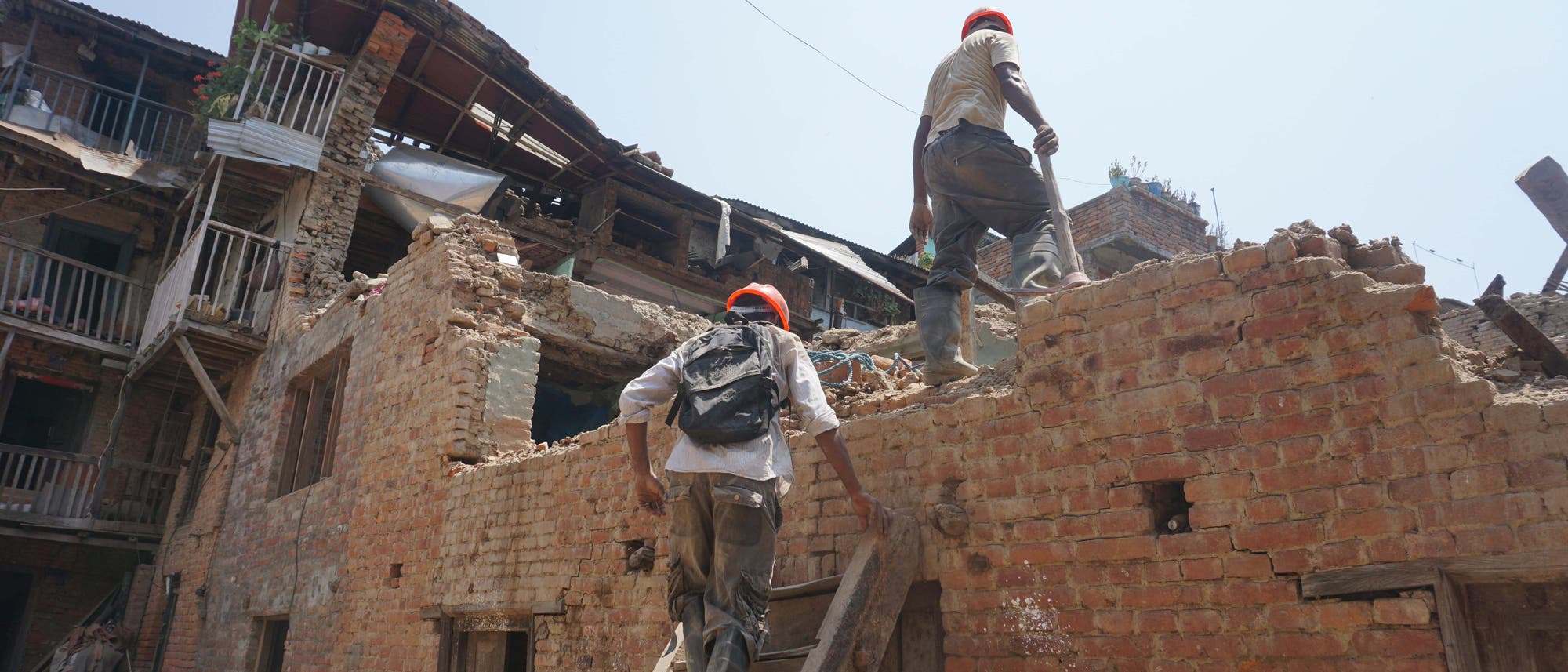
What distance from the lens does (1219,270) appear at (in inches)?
123

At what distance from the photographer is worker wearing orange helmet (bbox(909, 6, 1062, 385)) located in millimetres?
4340

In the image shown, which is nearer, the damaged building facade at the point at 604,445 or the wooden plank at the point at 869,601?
the damaged building facade at the point at 604,445

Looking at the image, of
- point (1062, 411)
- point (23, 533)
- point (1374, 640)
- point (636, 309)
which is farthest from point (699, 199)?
point (1374, 640)

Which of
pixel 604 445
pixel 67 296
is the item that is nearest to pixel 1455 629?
pixel 604 445

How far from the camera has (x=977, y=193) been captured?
4508mm

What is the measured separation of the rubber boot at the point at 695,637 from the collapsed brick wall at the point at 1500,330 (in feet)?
19.4

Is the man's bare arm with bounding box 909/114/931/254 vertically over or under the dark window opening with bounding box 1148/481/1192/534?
over

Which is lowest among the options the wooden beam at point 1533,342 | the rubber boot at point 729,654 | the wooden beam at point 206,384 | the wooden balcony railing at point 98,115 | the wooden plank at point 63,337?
the rubber boot at point 729,654

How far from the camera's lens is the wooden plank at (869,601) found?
3082mm

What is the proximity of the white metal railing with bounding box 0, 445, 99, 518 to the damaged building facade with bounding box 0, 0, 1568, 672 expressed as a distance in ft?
0.37

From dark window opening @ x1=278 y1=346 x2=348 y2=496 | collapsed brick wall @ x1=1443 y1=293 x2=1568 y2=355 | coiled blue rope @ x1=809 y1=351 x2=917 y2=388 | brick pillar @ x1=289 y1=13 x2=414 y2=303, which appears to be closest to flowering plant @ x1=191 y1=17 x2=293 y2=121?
brick pillar @ x1=289 y1=13 x2=414 y2=303

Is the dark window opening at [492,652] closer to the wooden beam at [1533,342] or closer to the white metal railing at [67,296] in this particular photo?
the wooden beam at [1533,342]

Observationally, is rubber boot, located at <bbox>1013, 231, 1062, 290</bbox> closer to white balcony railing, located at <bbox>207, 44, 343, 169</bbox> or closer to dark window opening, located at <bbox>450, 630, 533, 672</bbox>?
dark window opening, located at <bbox>450, 630, 533, 672</bbox>

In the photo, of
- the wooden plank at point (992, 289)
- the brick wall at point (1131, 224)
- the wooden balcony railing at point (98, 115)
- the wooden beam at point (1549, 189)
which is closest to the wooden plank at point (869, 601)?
the wooden plank at point (992, 289)
